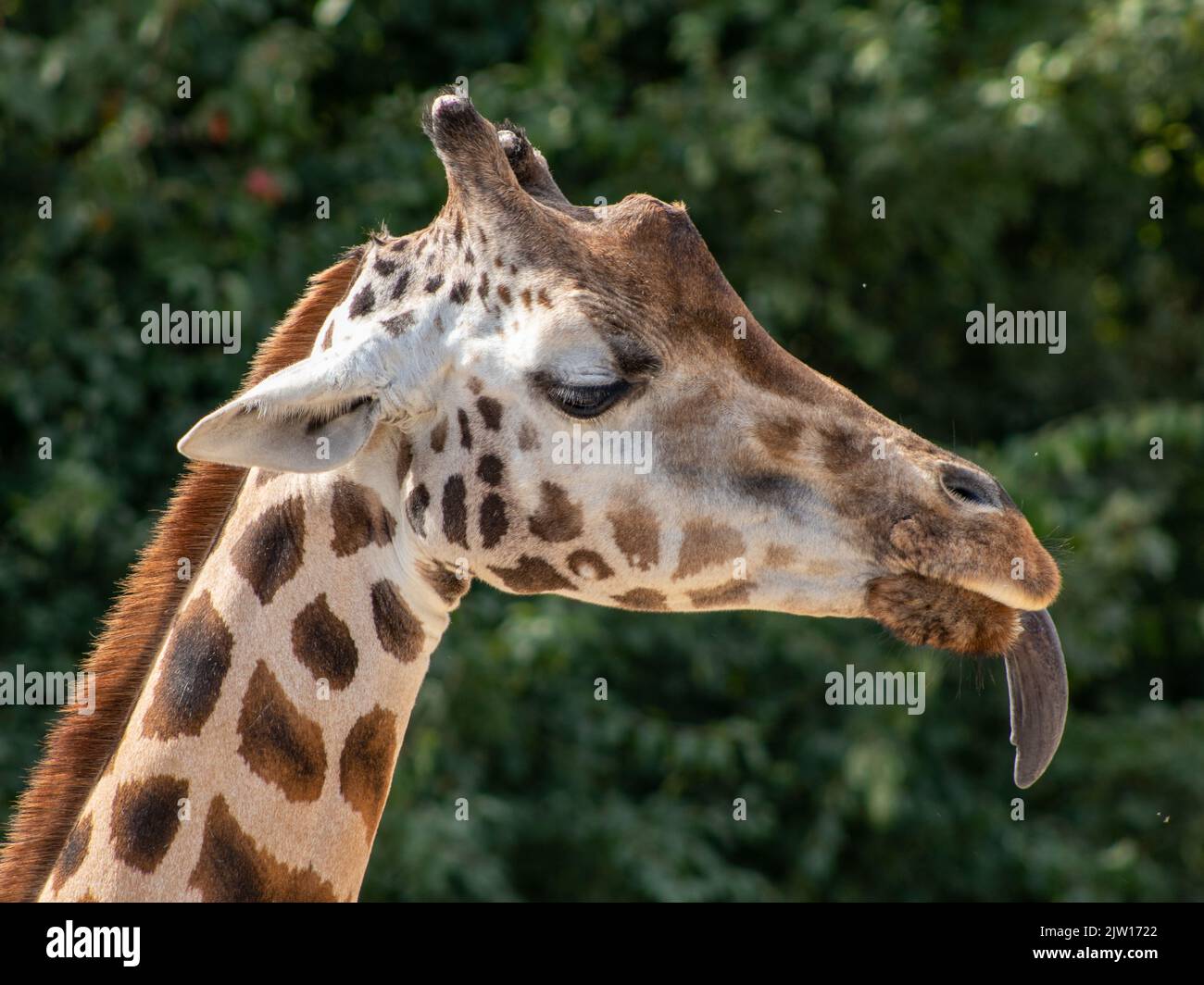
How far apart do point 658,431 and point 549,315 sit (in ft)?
0.73

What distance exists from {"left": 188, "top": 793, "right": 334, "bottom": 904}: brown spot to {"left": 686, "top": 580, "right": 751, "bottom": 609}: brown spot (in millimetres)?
676

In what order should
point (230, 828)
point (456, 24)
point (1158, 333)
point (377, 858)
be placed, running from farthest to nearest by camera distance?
point (1158, 333) → point (456, 24) → point (377, 858) → point (230, 828)

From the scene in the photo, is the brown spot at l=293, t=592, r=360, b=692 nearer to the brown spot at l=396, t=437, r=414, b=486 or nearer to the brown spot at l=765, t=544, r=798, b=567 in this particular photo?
the brown spot at l=396, t=437, r=414, b=486

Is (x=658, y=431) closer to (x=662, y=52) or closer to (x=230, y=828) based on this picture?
(x=230, y=828)

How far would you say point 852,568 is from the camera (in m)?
2.25

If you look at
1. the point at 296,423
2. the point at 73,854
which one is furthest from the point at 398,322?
the point at 73,854

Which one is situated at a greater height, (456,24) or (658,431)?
(456,24)

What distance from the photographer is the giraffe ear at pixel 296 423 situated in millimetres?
2189

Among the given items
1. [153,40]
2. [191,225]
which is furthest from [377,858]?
[153,40]

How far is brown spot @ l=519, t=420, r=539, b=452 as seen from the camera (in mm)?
2264

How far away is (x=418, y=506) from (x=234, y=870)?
56 centimetres

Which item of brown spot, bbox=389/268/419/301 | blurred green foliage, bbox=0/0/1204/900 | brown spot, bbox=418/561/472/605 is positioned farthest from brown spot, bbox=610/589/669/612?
blurred green foliage, bbox=0/0/1204/900

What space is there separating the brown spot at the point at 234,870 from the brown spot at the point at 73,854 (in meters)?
0.18

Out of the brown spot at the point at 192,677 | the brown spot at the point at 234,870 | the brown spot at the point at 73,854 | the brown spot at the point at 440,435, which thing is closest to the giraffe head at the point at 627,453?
the brown spot at the point at 440,435
